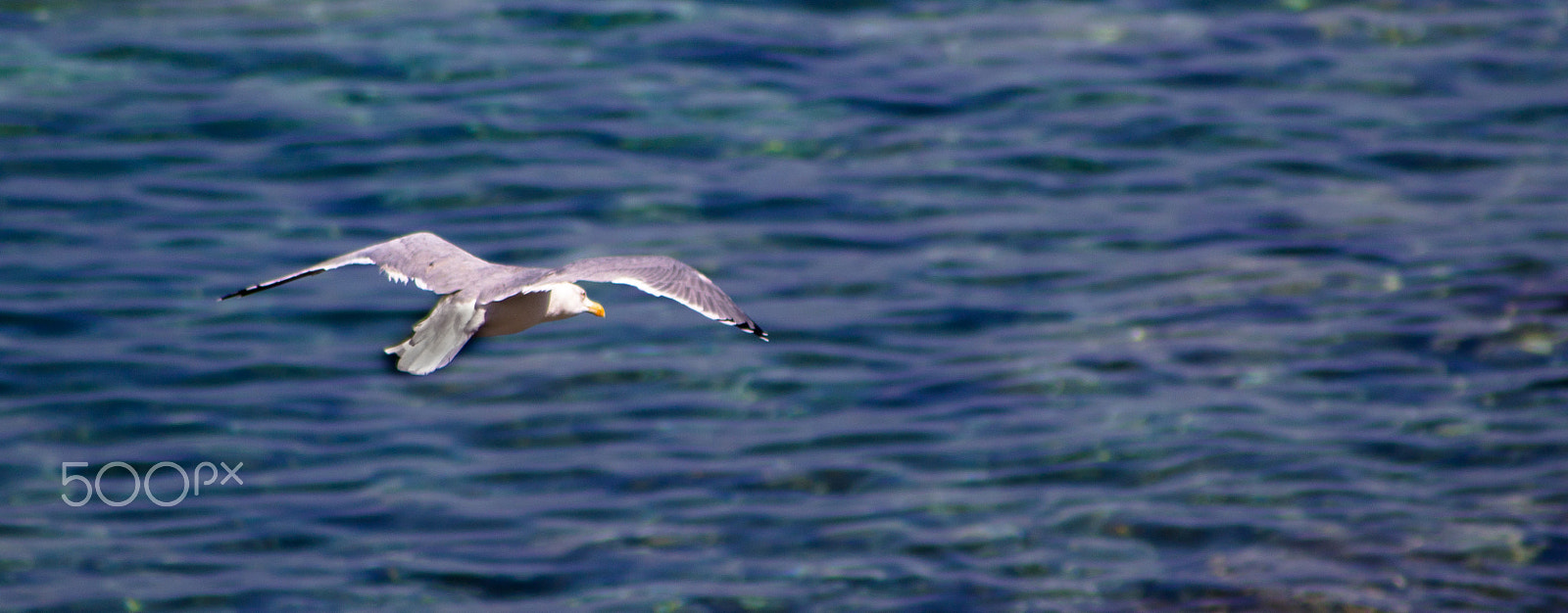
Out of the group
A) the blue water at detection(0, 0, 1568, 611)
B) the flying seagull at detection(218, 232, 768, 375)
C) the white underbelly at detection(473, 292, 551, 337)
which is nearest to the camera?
the flying seagull at detection(218, 232, 768, 375)

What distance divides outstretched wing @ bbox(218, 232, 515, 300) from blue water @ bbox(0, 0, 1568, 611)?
3.32m

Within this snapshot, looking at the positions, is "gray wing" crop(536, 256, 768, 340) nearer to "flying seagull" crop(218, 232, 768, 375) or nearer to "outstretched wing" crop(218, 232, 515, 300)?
"flying seagull" crop(218, 232, 768, 375)

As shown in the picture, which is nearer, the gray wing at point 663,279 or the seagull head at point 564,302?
the gray wing at point 663,279

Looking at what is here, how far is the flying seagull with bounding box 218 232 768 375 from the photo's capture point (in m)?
5.77

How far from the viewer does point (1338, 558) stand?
390 inches

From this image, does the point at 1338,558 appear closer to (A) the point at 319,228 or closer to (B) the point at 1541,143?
(B) the point at 1541,143

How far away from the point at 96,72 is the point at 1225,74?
9.99 meters

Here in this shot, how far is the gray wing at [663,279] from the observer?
19.0 ft

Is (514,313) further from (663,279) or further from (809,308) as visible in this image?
(809,308)

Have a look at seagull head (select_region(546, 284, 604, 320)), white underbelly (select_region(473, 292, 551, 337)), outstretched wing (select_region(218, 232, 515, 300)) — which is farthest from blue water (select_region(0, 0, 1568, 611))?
white underbelly (select_region(473, 292, 551, 337))

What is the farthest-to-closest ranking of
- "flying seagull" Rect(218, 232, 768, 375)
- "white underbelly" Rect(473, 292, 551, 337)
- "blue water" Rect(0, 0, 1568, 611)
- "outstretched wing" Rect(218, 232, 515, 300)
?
"blue water" Rect(0, 0, 1568, 611) < "outstretched wing" Rect(218, 232, 515, 300) < "white underbelly" Rect(473, 292, 551, 337) < "flying seagull" Rect(218, 232, 768, 375)

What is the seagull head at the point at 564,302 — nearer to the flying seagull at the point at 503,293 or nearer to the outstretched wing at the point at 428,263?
the flying seagull at the point at 503,293

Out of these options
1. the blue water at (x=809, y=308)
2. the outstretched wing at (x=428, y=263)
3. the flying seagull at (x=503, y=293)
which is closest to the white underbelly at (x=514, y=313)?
the flying seagull at (x=503, y=293)

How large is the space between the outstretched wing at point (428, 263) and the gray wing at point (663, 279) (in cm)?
38
